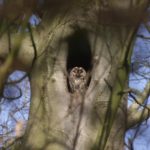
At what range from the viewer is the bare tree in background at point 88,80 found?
8.71 ft

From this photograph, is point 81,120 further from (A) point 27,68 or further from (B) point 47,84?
(A) point 27,68

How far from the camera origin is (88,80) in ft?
9.63

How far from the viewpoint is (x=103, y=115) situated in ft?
8.80

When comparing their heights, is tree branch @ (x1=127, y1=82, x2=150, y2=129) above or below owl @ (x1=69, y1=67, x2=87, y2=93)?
below

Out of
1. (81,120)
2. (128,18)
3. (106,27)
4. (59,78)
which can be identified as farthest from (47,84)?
(128,18)

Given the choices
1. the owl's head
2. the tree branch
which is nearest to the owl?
the owl's head

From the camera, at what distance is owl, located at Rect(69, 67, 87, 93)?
2.87m

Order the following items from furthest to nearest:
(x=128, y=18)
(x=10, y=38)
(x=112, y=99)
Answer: (x=112, y=99) → (x=10, y=38) → (x=128, y=18)

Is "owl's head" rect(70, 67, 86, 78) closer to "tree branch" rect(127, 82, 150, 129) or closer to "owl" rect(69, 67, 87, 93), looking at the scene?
"owl" rect(69, 67, 87, 93)

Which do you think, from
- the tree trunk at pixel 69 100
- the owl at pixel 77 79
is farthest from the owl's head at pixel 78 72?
the tree trunk at pixel 69 100

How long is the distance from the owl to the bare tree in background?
29 millimetres

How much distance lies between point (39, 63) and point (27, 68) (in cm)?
9

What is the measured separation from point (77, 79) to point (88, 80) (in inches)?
4.4

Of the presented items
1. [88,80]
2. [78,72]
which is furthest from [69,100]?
[78,72]
